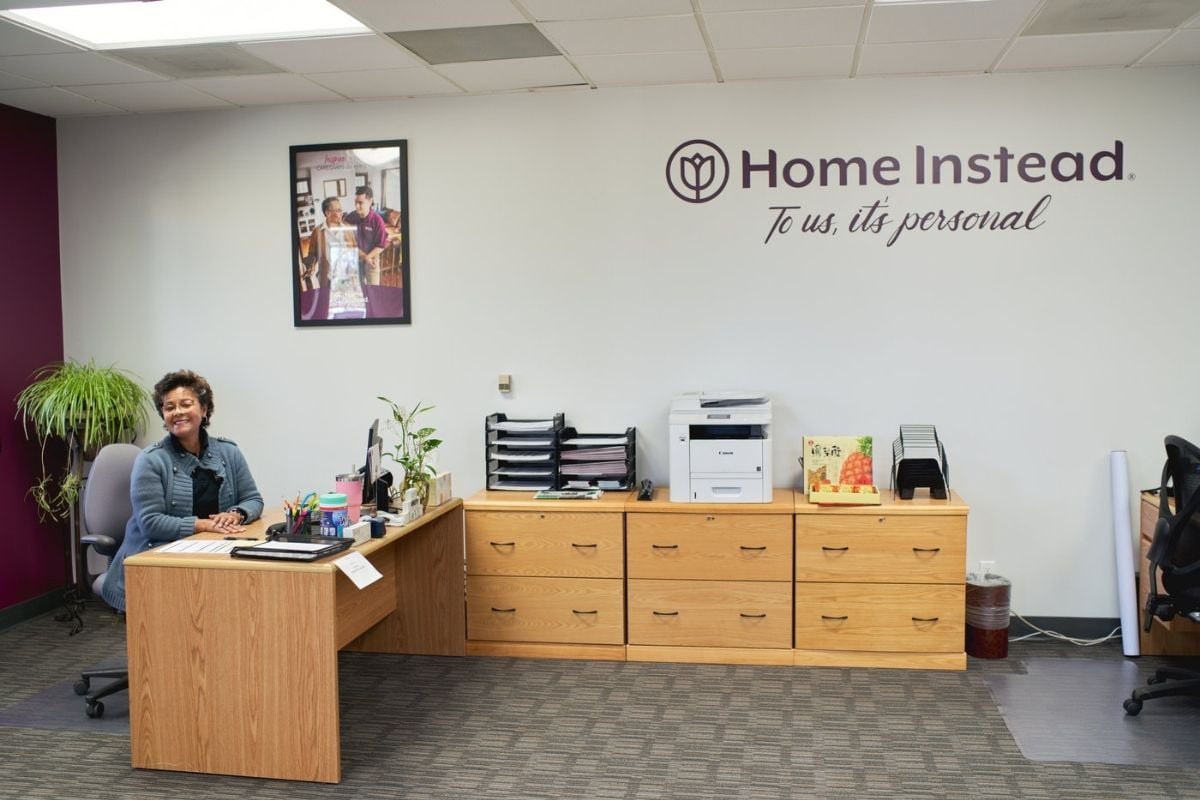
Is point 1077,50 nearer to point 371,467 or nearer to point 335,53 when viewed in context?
point 335,53

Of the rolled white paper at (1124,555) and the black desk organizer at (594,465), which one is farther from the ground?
the black desk organizer at (594,465)

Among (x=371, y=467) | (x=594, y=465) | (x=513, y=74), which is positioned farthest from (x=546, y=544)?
(x=513, y=74)

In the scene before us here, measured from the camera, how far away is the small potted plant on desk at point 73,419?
4.82 m

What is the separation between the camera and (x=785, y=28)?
3.79m

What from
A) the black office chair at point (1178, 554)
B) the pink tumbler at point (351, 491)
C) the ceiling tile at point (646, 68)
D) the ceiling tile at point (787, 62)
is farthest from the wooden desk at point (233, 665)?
the black office chair at point (1178, 554)

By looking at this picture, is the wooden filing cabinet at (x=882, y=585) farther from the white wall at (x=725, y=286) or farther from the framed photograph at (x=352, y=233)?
the framed photograph at (x=352, y=233)

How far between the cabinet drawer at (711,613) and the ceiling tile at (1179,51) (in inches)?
107

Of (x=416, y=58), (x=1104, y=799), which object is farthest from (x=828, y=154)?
(x=1104, y=799)

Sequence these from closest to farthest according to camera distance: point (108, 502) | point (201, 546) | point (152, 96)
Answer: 1. point (201, 546)
2. point (108, 502)
3. point (152, 96)

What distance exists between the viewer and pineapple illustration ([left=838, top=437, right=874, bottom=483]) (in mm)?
4293

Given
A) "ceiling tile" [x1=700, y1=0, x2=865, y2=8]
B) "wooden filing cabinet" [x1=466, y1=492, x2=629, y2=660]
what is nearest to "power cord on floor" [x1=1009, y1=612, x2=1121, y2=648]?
"wooden filing cabinet" [x1=466, y1=492, x2=629, y2=660]

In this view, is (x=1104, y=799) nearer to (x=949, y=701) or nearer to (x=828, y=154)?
(x=949, y=701)

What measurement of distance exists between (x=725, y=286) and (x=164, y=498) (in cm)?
261

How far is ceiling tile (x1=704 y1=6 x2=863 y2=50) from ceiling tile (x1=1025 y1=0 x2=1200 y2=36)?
70 centimetres
